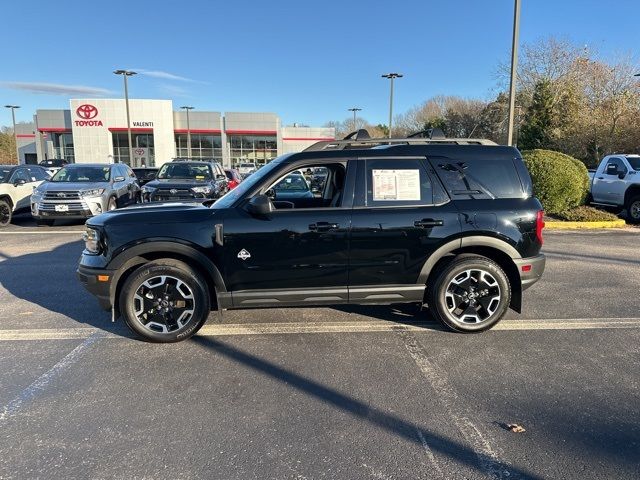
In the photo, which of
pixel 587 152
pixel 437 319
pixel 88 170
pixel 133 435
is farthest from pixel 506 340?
pixel 587 152

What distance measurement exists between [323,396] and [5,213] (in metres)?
12.2

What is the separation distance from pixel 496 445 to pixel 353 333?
196 centimetres

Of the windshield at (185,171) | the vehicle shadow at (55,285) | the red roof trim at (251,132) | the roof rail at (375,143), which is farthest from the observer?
the red roof trim at (251,132)

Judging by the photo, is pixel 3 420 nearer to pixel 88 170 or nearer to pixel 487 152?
pixel 487 152

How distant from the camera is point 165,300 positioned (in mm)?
4266

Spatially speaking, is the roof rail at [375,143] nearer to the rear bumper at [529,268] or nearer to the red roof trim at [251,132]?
the rear bumper at [529,268]

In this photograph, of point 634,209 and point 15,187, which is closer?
point 15,187

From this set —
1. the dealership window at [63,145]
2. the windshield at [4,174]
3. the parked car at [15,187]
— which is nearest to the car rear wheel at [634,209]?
the parked car at [15,187]

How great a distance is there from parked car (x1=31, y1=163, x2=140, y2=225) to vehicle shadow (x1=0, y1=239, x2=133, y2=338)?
271 cm

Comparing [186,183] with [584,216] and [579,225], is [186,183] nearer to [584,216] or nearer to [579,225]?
[579,225]

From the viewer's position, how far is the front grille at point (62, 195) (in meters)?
11.2

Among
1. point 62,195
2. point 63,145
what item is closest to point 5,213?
point 62,195

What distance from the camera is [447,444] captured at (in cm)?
279

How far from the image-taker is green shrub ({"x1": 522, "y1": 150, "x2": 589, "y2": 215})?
12.4m
